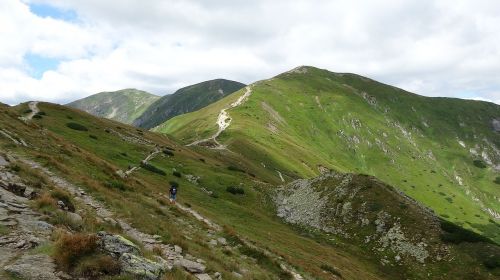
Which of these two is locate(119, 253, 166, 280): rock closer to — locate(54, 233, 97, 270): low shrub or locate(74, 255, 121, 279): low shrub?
locate(74, 255, 121, 279): low shrub

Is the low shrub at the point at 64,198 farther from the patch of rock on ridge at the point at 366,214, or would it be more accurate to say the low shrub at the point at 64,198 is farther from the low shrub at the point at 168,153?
the low shrub at the point at 168,153

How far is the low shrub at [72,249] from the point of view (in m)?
13.2

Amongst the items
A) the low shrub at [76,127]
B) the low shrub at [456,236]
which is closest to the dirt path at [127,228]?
→ the low shrub at [456,236]

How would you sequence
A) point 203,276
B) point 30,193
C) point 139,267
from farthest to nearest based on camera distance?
point 30,193 → point 203,276 → point 139,267

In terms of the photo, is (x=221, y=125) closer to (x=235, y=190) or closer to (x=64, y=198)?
(x=235, y=190)

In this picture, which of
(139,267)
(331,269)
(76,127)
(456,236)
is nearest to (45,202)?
(139,267)

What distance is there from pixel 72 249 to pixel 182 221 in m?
16.8

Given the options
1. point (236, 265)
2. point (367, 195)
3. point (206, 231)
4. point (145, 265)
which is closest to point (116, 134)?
point (367, 195)

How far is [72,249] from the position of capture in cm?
1345

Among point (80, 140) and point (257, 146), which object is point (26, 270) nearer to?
point (80, 140)

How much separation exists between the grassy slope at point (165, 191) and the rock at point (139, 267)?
564 centimetres

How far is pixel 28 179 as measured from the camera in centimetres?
2300

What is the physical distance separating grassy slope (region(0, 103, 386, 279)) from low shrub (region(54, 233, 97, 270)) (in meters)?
7.24

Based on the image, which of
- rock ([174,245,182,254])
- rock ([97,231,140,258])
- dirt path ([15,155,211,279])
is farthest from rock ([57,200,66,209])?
rock ([97,231,140,258])
